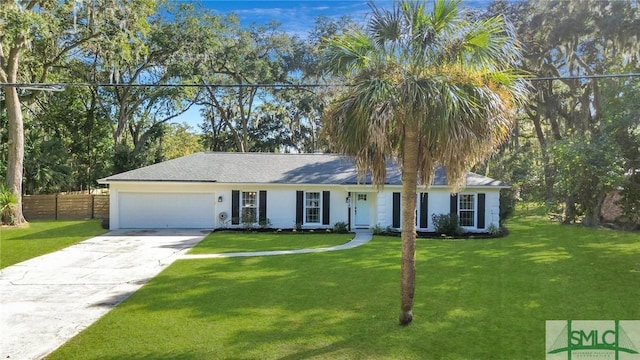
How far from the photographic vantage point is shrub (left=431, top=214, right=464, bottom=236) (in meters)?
17.1

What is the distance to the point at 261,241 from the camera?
1504cm

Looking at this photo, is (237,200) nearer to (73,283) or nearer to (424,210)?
(424,210)

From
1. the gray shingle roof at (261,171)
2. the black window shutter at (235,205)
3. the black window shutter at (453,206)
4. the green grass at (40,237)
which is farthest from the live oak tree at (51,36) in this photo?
the black window shutter at (453,206)

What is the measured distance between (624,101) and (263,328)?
13.7 m

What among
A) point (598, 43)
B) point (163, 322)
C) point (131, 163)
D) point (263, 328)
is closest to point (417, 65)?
point (263, 328)

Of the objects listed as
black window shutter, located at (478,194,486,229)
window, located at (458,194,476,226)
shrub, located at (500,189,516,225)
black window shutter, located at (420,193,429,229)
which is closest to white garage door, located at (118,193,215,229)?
black window shutter, located at (420,193,429,229)

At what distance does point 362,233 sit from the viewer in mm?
17297

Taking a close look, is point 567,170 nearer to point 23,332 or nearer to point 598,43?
point 598,43

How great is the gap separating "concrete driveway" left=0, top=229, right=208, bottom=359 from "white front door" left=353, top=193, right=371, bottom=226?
6806mm

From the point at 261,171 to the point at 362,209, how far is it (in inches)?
195

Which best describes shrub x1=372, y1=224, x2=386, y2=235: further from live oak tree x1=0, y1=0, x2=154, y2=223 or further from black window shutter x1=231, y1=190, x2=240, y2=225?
live oak tree x1=0, y1=0, x2=154, y2=223

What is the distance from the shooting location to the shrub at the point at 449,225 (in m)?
17.1

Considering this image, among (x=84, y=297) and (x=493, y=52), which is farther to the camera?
(x=84, y=297)

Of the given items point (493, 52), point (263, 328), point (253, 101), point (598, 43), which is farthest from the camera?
point (253, 101)
